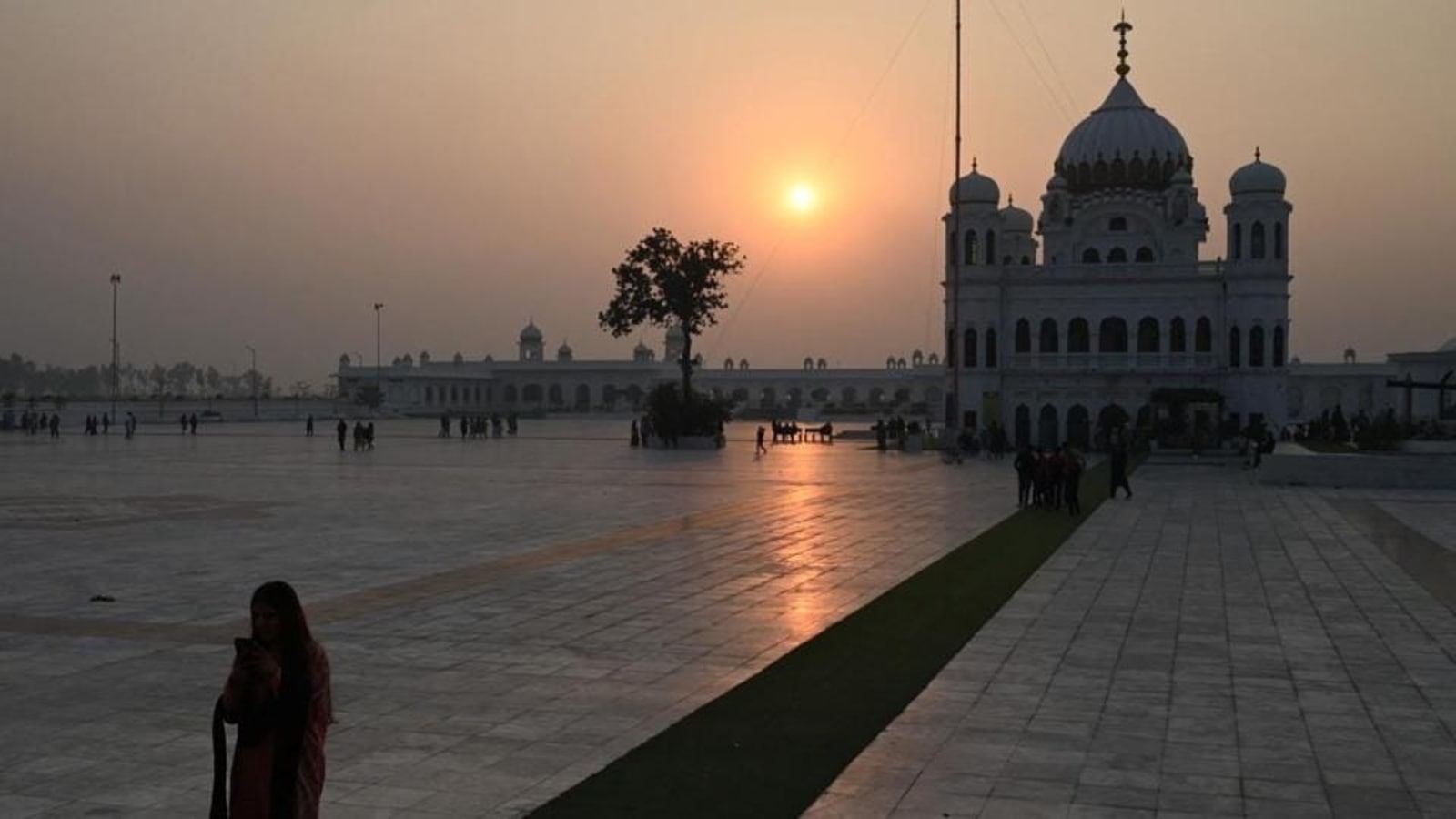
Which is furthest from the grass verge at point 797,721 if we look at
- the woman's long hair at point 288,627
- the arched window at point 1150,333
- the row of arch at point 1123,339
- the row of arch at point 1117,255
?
A: the row of arch at point 1117,255

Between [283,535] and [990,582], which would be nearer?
[990,582]

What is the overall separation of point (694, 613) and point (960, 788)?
610 centimetres

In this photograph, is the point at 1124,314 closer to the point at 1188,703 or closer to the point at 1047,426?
the point at 1047,426

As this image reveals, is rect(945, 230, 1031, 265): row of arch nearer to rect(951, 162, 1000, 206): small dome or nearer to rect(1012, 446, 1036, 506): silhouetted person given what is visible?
rect(951, 162, 1000, 206): small dome

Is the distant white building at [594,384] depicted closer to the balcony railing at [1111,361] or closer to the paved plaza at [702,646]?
the balcony railing at [1111,361]

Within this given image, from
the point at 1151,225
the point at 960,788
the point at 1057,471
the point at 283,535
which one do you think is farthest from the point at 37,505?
the point at 1151,225

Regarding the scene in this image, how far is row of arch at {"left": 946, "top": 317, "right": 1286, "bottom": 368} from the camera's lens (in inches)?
2263

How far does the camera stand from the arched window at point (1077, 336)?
59938 millimetres

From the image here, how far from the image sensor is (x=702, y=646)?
11.8m

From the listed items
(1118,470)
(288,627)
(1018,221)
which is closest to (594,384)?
(1018,221)

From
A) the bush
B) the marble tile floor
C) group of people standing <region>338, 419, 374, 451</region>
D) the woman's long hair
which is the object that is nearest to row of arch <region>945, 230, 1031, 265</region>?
the bush

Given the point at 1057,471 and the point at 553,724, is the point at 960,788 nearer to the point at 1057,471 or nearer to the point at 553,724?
the point at 553,724

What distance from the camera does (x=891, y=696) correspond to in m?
10.0

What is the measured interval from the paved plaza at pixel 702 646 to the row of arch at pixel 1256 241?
33.9 meters
